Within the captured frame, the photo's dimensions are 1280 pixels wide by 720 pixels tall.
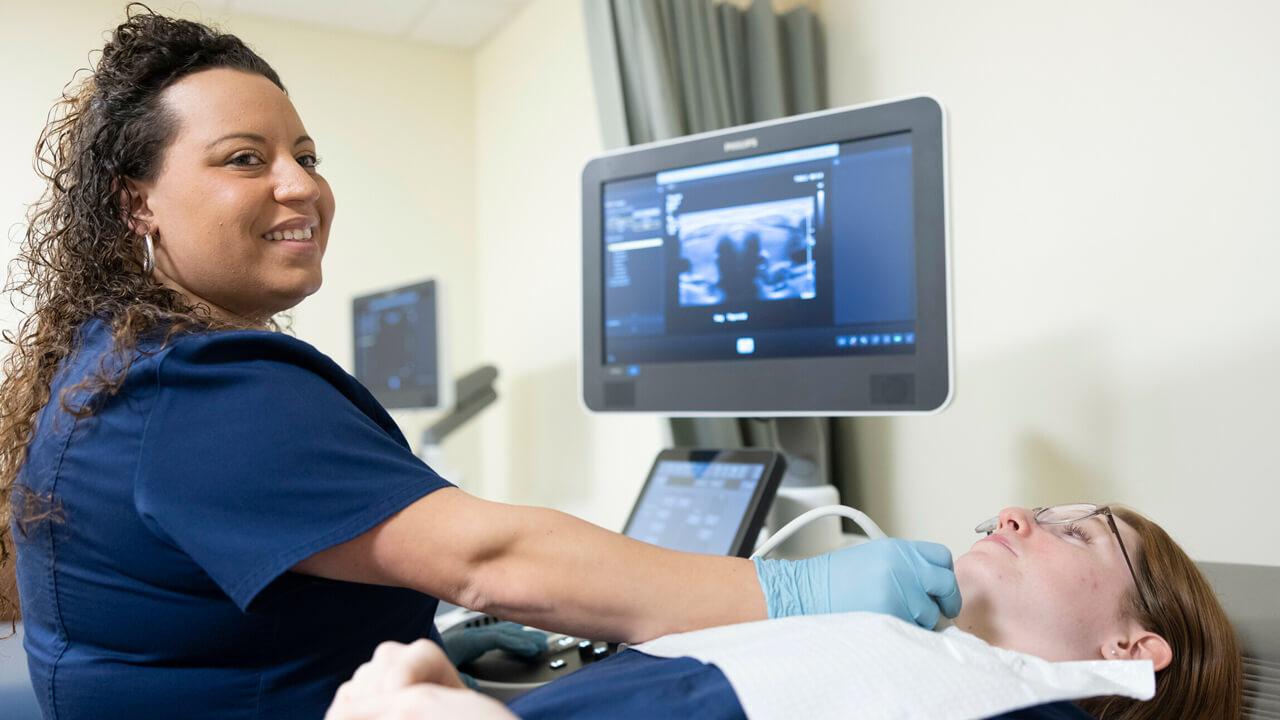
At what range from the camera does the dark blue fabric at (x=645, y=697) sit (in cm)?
66

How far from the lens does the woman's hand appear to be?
0.57 meters

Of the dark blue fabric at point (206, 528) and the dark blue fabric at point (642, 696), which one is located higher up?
the dark blue fabric at point (206, 528)

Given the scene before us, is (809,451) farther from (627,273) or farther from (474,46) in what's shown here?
(474,46)

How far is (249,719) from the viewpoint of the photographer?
0.79 meters

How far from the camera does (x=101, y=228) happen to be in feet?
3.11

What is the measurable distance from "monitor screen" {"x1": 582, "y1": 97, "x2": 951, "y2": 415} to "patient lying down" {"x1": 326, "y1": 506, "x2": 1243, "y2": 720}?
0.91 ft

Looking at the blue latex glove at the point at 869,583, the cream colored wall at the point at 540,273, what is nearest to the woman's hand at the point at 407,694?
the blue latex glove at the point at 869,583

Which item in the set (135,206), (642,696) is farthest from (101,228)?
(642,696)

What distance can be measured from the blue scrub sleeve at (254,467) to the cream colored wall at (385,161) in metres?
2.40

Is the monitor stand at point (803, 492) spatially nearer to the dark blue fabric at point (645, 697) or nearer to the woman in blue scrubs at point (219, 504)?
the woman in blue scrubs at point (219, 504)

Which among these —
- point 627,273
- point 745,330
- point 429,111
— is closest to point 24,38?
point 429,111

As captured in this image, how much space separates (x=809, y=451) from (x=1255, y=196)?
0.79 metres

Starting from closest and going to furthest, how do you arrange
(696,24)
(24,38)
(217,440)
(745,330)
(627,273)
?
(217,440), (745,330), (627,273), (696,24), (24,38)

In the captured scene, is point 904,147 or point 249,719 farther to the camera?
point 904,147
